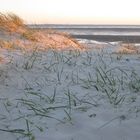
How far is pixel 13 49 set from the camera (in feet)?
22.8

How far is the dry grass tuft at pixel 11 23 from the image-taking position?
329 inches

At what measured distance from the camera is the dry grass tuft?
27.4ft

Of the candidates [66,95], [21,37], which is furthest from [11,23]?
[66,95]

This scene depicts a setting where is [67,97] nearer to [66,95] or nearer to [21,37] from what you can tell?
[66,95]

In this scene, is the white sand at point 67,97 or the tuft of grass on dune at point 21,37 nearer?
the white sand at point 67,97

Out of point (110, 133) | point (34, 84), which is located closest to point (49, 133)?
point (110, 133)

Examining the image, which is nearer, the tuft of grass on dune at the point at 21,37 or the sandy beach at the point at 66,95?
the sandy beach at the point at 66,95

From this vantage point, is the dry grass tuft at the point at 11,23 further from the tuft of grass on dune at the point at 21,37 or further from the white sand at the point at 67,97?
the white sand at the point at 67,97

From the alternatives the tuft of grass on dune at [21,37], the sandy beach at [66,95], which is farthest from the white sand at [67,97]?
the tuft of grass on dune at [21,37]

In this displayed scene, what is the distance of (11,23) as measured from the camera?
28.7 feet

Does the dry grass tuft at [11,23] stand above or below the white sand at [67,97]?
above

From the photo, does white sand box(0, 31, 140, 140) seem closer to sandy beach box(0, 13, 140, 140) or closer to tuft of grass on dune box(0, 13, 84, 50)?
sandy beach box(0, 13, 140, 140)

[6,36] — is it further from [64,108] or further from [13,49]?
[64,108]

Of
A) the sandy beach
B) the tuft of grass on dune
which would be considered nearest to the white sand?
the sandy beach
